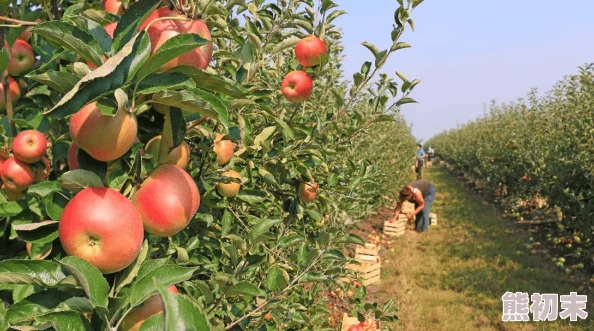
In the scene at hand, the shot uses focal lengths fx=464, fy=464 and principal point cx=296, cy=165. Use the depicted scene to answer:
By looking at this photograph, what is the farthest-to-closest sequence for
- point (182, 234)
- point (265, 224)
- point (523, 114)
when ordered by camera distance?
1. point (523, 114)
2. point (182, 234)
3. point (265, 224)

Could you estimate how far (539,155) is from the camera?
387 inches

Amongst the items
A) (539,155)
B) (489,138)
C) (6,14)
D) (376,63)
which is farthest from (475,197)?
(6,14)

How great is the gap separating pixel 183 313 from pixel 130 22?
2.08 feet

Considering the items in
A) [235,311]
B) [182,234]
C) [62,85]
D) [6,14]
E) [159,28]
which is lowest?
[235,311]

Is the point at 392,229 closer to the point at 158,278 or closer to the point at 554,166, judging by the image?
the point at 554,166

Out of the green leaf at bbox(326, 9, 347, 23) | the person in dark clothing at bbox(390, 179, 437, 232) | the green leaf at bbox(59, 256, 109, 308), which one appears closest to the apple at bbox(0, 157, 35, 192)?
the green leaf at bbox(59, 256, 109, 308)

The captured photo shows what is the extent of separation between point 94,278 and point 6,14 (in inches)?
45.1

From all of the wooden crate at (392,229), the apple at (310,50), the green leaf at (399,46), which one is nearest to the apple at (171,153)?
→ the apple at (310,50)

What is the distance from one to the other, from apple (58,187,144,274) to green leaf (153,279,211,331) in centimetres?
41

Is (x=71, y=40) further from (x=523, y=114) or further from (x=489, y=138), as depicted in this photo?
(x=489, y=138)

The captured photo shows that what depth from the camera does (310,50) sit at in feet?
5.98

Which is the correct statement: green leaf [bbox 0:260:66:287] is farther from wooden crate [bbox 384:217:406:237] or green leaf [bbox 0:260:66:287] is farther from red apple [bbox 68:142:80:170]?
wooden crate [bbox 384:217:406:237]

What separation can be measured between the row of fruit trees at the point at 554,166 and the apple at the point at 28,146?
21.7 ft

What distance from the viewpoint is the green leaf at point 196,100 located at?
2.79ft
